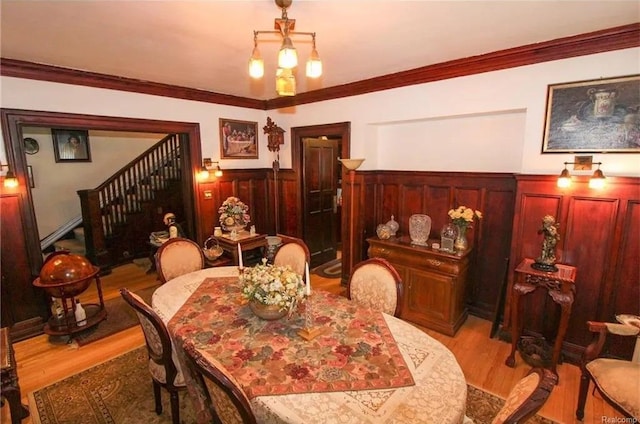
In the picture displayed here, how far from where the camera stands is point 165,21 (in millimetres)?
2018

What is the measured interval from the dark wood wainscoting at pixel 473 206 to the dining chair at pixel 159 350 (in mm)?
2726

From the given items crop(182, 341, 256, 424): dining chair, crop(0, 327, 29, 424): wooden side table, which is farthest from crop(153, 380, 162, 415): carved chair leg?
crop(182, 341, 256, 424): dining chair

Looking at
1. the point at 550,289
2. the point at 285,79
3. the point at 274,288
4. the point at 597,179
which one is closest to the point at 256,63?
the point at 285,79

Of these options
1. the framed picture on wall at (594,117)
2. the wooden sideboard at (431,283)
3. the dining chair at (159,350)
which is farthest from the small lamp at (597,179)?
the dining chair at (159,350)

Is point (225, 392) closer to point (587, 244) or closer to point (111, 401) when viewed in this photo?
point (111, 401)

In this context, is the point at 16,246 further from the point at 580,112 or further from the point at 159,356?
the point at 580,112

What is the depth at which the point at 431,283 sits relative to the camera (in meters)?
3.09

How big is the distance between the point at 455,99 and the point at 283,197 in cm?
283

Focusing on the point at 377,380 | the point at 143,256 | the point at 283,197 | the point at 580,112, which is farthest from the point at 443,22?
the point at 143,256

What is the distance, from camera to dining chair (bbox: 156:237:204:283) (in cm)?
278

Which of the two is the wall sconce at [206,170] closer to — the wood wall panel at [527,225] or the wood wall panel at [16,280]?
the wood wall panel at [527,225]

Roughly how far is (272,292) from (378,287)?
2.67 ft

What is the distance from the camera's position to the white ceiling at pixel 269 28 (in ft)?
6.07

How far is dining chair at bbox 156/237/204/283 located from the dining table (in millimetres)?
629
